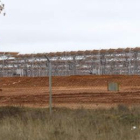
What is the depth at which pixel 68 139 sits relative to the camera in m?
8.70

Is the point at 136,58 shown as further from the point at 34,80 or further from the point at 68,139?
the point at 68,139

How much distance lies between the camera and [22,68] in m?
90.7

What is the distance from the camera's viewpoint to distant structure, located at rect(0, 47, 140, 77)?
75.1m

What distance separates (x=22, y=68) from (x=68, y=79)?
34648 millimetres

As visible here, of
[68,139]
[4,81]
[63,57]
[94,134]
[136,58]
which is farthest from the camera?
[63,57]

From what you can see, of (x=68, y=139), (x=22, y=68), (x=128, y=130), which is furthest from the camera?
(x=22, y=68)

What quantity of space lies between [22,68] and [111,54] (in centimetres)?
2454

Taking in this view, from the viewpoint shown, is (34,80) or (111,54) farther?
(111,54)

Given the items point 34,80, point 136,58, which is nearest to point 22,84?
point 34,80

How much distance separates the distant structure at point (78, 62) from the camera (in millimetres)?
75062

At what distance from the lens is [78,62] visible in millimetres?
84375

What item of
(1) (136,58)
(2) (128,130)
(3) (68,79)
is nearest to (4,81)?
(3) (68,79)

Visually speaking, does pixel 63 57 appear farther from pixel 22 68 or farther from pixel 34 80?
pixel 34 80

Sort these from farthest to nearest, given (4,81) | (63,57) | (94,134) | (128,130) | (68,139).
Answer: (63,57)
(4,81)
(128,130)
(94,134)
(68,139)
